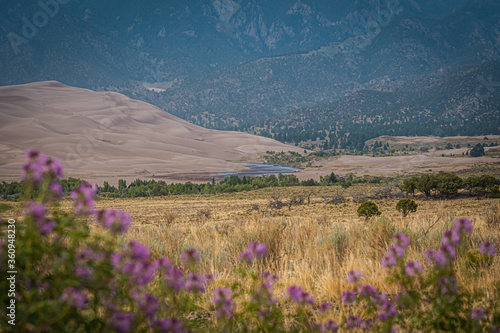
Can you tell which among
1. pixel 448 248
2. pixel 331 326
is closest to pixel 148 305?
pixel 331 326

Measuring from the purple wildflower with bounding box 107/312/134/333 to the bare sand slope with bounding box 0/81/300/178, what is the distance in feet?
211

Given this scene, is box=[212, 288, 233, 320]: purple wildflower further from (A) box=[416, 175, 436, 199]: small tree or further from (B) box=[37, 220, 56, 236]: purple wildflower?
Result: (A) box=[416, 175, 436, 199]: small tree

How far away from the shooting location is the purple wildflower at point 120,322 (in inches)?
84.4

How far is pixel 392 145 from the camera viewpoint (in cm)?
12862

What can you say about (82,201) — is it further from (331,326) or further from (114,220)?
(331,326)

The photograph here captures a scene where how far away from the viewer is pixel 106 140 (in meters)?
104

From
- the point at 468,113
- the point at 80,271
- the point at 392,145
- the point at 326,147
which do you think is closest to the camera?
the point at 80,271

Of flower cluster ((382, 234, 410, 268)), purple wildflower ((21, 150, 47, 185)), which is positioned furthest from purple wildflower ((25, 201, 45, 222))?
flower cluster ((382, 234, 410, 268))

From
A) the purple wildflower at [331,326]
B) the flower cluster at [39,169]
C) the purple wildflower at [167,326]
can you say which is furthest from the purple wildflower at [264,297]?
the flower cluster at [39,169]

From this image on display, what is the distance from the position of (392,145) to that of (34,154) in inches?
5359

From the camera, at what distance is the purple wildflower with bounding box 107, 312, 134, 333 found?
214cm

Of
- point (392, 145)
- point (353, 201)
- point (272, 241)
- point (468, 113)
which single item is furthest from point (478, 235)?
point (468, 113)

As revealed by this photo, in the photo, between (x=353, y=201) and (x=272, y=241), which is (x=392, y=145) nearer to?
(x=353, y=201)

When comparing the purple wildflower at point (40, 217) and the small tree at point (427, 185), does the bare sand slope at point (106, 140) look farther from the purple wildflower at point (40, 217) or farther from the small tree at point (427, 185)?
the purple wildflower at point (40, 217)
